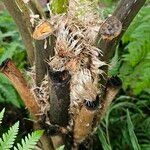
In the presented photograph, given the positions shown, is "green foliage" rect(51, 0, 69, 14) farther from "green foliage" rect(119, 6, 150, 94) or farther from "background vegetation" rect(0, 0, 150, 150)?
"green foliage" rect(119, 6, 150, 94)

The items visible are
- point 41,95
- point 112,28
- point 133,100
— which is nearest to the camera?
point 112,28

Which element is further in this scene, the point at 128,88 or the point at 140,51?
the point at 128,88

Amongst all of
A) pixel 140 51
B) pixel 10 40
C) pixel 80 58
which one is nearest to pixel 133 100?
pixel 140 51

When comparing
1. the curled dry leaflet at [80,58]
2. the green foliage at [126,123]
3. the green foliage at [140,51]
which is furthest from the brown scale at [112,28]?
the green foliage at [126,123]

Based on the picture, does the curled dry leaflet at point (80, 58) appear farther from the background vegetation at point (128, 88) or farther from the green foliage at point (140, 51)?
the green foliage at point (140, 51)

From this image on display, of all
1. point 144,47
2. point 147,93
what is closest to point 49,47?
point 144,47

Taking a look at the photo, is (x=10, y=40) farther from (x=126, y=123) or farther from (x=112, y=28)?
(x=112, y=28)

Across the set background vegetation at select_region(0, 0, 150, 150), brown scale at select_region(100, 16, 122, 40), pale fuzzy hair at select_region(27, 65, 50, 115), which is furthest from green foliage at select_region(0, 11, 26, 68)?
brown scale at select_region(100, 16, 122, 40)
